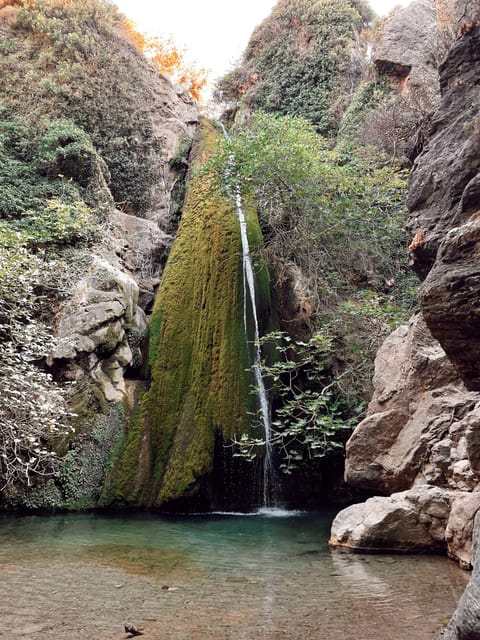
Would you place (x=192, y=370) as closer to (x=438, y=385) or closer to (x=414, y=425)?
(x=414, y=425)

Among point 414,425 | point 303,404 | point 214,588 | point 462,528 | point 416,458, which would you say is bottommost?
point 214,588

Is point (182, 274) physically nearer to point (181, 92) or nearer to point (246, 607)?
point (246, 607)

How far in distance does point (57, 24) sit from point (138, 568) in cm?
1731

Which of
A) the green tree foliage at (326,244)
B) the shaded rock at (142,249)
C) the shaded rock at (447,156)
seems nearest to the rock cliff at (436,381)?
the shaded rock at (447,156)

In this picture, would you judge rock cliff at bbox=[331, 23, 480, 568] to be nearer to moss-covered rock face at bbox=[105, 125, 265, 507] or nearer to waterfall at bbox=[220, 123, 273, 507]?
waterfall at bbox=[220, 123, 273, 507]

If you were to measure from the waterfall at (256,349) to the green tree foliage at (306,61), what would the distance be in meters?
7.01

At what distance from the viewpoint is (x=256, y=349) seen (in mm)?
10641

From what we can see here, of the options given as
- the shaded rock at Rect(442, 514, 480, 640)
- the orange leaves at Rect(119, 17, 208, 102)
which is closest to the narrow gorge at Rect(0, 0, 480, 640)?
the shaded rock at Rect(442, 514, 480, 640)

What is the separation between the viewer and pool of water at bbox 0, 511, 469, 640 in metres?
3.11

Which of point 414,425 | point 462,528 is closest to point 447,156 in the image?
point 462,528

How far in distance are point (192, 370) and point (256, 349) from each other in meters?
1.38

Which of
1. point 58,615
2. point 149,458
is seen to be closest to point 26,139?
point 149,458

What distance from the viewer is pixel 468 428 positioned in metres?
4.24

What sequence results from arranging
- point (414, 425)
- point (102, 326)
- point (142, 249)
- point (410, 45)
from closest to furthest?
point (414, 425) < point (102, 326) < point (142, 249) < point (410, 45)
